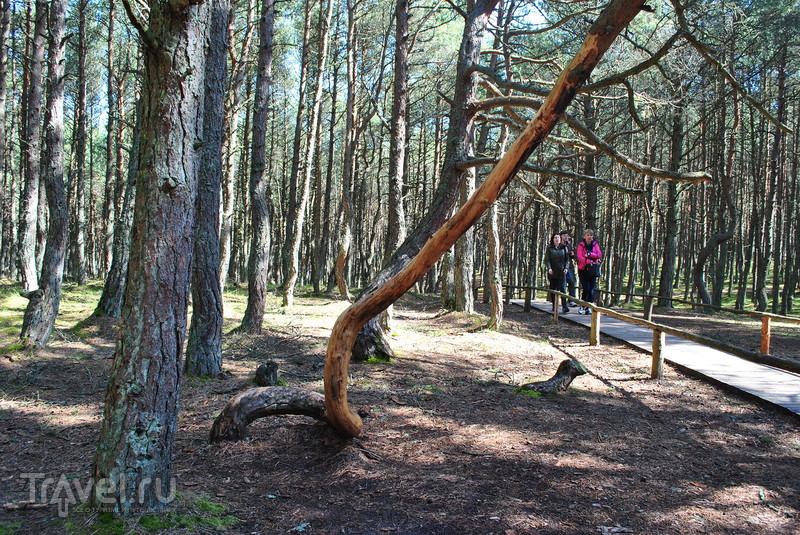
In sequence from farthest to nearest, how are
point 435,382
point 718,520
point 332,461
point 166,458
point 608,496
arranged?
point 435,382
point 332,461
point 608,496
point 718,520
point 166,458

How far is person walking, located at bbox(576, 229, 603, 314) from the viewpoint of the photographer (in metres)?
12.7

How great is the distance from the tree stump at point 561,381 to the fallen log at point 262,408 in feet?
10.7

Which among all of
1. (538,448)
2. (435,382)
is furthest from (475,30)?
(538,448)

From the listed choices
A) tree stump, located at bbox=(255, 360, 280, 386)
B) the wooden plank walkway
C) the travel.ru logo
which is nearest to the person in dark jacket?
the wooden plank walkway

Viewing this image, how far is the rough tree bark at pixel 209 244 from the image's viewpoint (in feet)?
20.7

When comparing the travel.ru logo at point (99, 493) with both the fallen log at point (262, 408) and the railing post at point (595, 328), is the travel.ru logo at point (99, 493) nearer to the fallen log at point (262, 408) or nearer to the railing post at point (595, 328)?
the fallen log at point (262, 408)

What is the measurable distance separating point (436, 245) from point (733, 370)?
22.0ft

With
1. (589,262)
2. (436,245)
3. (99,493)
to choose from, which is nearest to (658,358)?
(589,262)

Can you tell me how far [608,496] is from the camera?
12.3ft

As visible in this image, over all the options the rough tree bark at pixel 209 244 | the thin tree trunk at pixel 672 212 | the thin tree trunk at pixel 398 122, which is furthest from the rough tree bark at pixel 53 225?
the thin tree trunk at pixel 672 212

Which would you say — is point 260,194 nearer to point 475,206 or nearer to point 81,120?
point 475,206

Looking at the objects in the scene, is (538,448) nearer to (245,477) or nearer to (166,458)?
(245,477)

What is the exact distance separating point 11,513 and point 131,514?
2.34ft

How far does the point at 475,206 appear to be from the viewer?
322 centimetres
